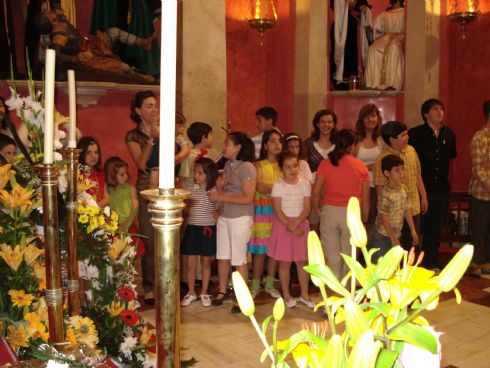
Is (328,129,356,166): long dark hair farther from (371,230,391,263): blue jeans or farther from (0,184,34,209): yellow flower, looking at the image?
(0,184,34,209): yellow flower

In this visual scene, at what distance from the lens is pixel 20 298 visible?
1752mm

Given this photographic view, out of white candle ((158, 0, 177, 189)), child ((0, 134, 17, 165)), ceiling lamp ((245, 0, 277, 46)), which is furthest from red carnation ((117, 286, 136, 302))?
ceiling lamp ((245, 0, 277, 46))

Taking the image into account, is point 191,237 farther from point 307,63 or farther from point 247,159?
point 307,63

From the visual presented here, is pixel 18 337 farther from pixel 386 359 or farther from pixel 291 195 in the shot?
pixel 291 195

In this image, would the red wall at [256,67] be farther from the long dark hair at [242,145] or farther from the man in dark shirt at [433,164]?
the long dark hair at [242,145]

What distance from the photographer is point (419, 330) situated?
737 mm

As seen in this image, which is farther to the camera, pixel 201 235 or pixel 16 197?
pixel 201 235

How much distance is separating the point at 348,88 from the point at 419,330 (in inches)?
305

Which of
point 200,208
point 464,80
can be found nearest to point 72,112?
point 200,208

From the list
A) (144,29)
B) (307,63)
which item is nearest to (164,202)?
(144,29)

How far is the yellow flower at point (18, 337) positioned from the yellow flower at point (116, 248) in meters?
0.58

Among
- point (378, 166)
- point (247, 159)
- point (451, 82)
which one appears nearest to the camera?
point (247, 159)

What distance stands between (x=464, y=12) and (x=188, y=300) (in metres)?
5.13

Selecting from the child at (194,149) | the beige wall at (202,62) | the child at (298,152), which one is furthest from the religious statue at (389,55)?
the child at (194,149)
